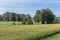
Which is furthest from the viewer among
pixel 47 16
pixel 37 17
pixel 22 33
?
pixel 37 17

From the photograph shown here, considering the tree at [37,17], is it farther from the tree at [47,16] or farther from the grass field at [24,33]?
the grass field at [24,33]

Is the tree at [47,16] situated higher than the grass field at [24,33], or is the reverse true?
the grass field at [24,33]

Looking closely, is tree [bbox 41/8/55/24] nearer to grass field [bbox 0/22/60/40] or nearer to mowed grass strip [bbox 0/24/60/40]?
grass field [bbox 0/22/60/40]

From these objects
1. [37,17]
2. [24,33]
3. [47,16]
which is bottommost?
[37,17]

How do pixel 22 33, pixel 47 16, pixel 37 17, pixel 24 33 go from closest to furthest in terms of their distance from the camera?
pixel 22 33 < pixel 24 33 < pixel 47 16 < pixel 37 17

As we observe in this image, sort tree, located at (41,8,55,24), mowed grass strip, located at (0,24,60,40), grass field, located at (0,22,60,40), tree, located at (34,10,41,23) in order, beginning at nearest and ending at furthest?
mowed grass strip, located at (0,24,60,40)
grass field, located at (0,22,60,40)
tree, located at (41,8,55,24)
tree, located at (34,10,41,23)

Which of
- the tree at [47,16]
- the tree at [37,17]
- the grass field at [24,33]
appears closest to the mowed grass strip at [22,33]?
the grass field at [24,33]

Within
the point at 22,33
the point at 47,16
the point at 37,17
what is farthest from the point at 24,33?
the point at 37,17

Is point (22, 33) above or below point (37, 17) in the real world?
above

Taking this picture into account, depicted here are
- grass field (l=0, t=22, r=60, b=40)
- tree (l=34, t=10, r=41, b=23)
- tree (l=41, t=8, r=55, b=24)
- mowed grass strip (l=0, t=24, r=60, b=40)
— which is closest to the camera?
mowed grass strip (l=0, t=24, r=60, b=40)

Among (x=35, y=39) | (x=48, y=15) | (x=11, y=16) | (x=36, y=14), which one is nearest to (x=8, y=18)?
(x=11, y=16)

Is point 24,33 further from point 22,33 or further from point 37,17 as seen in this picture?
point 37,17

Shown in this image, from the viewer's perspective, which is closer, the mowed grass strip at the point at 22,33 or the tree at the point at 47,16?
the mowed grass strip at the point at 22,33

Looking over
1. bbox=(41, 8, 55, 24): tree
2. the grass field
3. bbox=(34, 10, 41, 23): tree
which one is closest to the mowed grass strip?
the grass field
